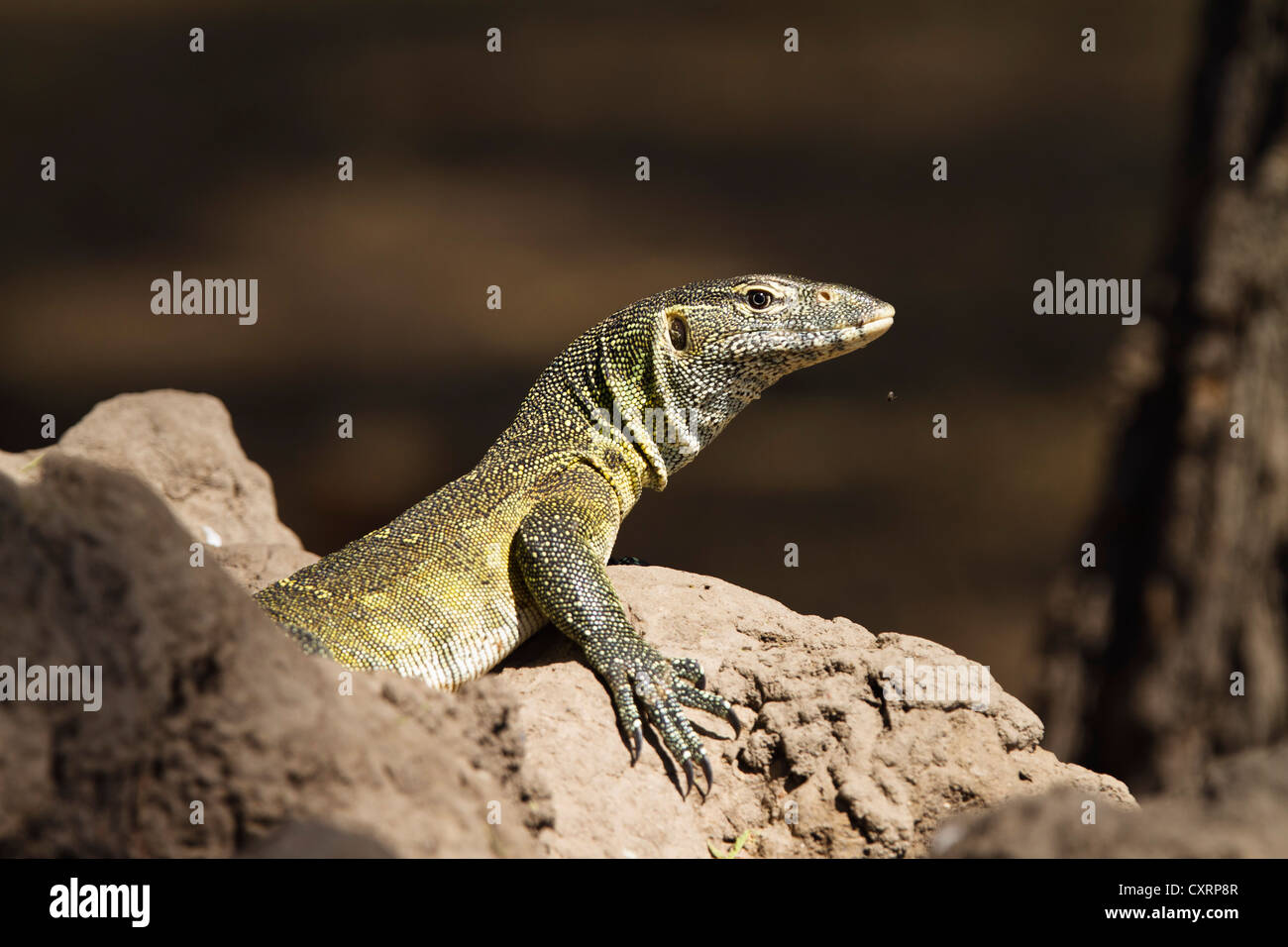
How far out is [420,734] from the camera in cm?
361

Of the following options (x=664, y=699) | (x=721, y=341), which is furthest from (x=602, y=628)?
(x=721, y=341)

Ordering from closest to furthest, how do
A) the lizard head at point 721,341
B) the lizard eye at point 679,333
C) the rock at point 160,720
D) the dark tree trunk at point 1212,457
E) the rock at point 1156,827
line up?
the rock at point 1156,827 < the rock at point 160,720 < the lizard head at point 721,341 < the lizard eye at point 679,333 < the dark tree trunk at point 1212,457

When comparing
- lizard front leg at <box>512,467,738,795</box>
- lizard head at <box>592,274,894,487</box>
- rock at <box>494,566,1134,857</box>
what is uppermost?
lizard head at <box>592,274,894,487</box>

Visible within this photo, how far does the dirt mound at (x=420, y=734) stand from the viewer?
3.06 metres

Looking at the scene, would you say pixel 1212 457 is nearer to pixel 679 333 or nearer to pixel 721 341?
pixel 721 341

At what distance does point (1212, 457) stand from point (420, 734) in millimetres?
7098

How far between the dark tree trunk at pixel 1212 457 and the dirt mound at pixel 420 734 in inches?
164

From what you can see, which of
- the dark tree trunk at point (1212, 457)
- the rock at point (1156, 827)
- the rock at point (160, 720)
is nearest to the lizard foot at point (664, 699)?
the rock at point (160, 720)

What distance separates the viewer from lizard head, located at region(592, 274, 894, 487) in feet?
21.4

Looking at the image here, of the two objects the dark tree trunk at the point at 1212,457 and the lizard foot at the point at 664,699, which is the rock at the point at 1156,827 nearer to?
the lizard foot at the point at 664,699

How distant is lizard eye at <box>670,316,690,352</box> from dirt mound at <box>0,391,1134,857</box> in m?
1.23

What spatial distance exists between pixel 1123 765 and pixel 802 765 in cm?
532

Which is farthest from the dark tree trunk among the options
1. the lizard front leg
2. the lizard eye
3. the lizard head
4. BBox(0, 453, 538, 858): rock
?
BBox(0, 453, 538, 858): rock

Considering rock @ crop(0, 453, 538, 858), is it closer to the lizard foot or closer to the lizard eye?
the lizard foot
